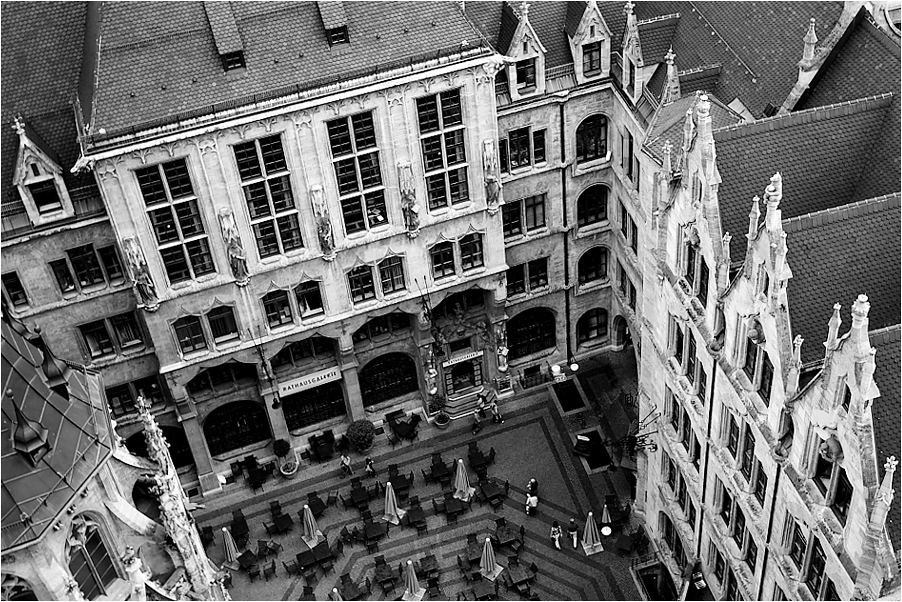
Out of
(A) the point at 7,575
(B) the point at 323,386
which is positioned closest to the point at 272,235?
(B) the point at 323,386

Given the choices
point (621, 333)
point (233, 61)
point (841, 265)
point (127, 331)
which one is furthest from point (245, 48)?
point (621, 333)

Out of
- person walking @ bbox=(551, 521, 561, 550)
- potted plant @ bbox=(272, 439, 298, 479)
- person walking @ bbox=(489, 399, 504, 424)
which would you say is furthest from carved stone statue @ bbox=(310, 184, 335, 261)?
person walking @ bbox=(551, 521, 561, 550)

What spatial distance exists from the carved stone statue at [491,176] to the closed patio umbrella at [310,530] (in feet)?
70.9

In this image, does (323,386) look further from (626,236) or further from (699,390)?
(699,390)

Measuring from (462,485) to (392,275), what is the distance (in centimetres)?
1386

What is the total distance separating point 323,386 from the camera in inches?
3036

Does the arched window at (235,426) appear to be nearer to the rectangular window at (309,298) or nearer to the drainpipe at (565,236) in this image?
the rectangular window at (309,298)

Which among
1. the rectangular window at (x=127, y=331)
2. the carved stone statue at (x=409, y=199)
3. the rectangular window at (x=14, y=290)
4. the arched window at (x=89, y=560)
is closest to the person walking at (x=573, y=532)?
the carved stone statue at (x=409, y=199)

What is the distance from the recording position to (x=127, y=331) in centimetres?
7112

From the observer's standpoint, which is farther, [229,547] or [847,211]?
[229,547]

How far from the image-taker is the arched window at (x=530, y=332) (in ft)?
263

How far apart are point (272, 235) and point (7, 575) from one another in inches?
1191

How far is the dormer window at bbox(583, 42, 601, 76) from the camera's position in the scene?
229 feet

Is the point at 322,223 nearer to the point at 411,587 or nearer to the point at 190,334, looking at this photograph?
the point at 190,334
